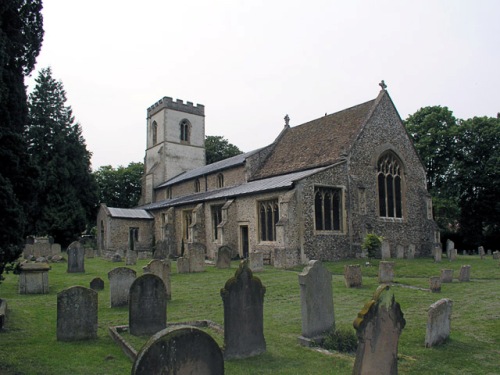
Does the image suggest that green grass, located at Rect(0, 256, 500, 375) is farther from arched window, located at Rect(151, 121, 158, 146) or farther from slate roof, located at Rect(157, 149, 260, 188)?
arched window, located at Rect(151, 121, 158, 146)

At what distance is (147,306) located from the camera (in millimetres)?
7926

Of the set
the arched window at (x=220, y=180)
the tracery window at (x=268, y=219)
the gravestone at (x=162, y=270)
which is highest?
the arched window at (x=220, y=180)

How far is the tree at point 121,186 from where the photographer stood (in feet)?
175

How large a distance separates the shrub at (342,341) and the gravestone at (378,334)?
1.77m

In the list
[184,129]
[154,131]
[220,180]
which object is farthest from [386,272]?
[154,131]

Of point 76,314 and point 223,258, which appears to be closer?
point 76,314

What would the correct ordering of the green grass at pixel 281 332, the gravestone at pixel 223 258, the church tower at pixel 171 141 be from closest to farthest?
the green grass at pixel 281 332 < the gravestone at pixel 223 258 < the church tower at pixel 171 141

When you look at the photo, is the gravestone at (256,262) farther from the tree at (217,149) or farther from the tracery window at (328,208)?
the tree at (217,149)

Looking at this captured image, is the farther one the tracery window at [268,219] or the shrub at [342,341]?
the tracery window at [268,219]

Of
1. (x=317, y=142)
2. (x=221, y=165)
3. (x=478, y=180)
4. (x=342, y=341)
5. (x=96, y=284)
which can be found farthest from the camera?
(x=478, y=180)

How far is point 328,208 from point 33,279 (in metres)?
14.3

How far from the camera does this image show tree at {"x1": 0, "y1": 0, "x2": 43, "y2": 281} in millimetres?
6016

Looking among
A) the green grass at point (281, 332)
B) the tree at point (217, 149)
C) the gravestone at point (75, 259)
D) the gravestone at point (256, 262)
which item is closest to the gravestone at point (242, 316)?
the green grass at point (281, 332)

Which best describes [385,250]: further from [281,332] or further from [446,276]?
[281,332]
